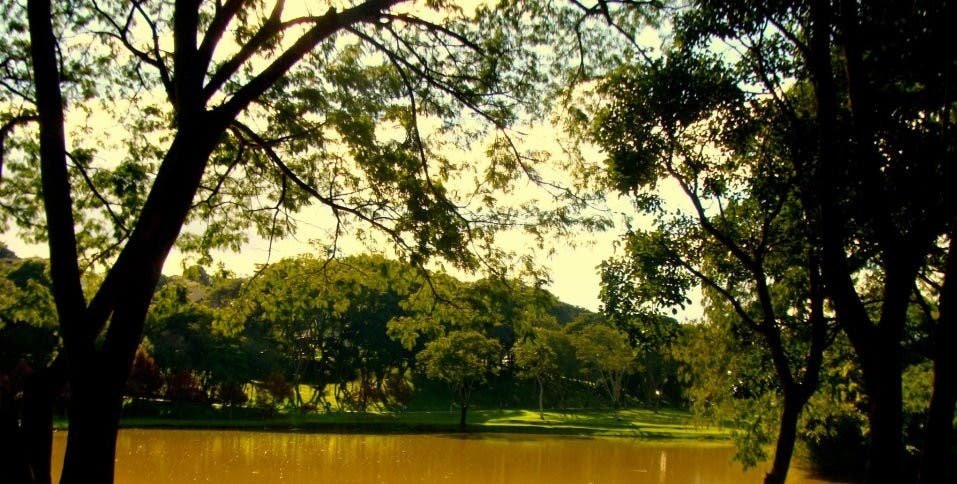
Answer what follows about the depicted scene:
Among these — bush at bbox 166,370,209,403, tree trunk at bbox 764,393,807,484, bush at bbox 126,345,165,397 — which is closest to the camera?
tree trunk at bbox 764,393,807,484

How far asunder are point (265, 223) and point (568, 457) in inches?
845

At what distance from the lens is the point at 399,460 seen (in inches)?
957

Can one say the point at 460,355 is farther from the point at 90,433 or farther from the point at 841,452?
the point at 90,433

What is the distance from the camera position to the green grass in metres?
35.9

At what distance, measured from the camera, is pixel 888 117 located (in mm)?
7414

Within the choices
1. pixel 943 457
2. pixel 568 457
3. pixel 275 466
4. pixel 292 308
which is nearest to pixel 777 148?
pixel 943 457

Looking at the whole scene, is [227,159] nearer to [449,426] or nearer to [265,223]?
[265,223]

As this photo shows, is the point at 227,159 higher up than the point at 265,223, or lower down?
higher up

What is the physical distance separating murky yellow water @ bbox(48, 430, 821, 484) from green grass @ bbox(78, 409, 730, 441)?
3.39 meters

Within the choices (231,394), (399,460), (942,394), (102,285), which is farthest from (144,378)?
(942,394)

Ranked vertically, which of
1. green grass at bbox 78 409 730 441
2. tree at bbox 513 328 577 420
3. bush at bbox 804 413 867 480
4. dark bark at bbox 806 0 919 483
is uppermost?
dark bark at bbox 806 0 919 483

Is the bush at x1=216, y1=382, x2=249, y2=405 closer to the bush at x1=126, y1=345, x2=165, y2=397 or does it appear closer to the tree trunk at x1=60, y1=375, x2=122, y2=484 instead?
the bush at x1=126, y1=345, x2=165, y2=397

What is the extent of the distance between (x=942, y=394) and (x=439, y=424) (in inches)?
1418

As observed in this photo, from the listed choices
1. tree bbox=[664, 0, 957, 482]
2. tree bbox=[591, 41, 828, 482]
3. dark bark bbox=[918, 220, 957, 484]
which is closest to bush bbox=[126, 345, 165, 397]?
tree bbox=[591, 41, 828, 482]
